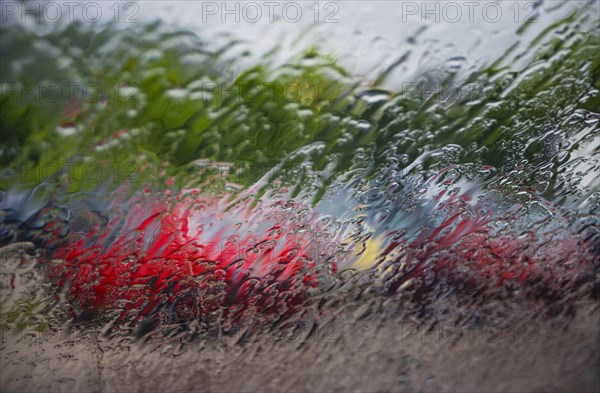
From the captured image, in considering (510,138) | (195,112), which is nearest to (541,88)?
(510,138)

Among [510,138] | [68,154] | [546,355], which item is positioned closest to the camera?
[68,154]

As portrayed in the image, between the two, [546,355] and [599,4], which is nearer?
[599,4]

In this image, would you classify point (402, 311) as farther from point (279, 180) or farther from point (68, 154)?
point (68, 154)

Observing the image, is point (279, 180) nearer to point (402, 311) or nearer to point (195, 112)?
point (195, 112)

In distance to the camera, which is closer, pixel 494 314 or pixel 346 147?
pixel 346 147

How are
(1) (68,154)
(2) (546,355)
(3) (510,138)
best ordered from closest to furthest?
(1) (68,154) → (3) (510,138) → (2) (546,355)

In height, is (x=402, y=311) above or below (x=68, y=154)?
below

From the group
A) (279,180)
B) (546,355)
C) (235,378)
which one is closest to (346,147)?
(279,180)

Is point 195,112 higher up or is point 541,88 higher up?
point 541,88

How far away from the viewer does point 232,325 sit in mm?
580

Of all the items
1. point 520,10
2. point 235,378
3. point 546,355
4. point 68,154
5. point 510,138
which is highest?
point 520,10

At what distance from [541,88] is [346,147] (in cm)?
22

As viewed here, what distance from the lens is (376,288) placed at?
0.61 meters

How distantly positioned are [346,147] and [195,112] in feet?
0.52
